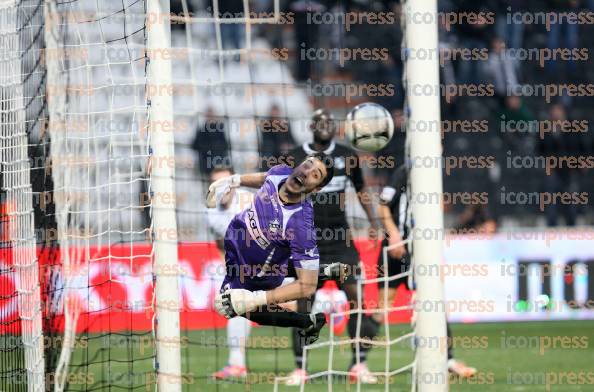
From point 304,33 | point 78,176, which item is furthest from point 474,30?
point 78,176

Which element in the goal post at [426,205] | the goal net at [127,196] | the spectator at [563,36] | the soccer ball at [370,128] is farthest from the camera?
the spectator at [563,36]

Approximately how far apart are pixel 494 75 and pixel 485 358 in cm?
648

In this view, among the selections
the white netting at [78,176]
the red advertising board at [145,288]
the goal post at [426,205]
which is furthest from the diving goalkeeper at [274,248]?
the red advertising board at [145,288]

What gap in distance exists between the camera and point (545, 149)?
1520 centimetres

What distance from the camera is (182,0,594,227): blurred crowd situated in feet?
49.0

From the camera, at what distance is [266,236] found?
6574mm

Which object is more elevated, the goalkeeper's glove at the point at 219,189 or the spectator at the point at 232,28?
the spectator at the point at 232,28

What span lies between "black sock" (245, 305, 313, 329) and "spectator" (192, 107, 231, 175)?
544 centimetres

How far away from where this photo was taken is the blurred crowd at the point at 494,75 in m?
14.9

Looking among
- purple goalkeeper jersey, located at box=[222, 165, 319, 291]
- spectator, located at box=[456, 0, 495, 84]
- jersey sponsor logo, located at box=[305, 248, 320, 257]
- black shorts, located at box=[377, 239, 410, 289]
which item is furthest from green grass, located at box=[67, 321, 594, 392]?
spectator, located at box=[456, 0, 495, 84]

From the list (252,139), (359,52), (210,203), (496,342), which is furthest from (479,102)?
(210,203)

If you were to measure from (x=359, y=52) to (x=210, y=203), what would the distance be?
350 inches

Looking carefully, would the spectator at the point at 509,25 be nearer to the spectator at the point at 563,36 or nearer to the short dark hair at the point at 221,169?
the spectator at the point at 563,36

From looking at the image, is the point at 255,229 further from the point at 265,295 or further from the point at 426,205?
the point at 426,205
